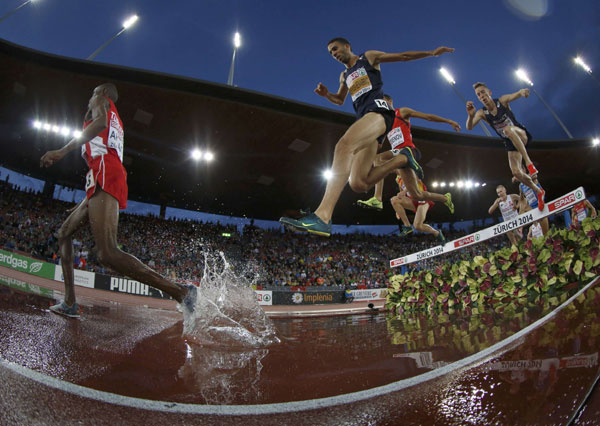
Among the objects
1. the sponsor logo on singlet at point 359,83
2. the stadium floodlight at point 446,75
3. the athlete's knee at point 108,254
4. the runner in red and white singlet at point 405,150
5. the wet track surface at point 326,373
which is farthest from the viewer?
the stadium floodlight at point 446,75

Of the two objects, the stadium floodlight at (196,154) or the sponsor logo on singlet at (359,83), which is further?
the stadium floodlight at (196,154)

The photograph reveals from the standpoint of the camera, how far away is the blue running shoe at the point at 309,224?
2789 millimetres

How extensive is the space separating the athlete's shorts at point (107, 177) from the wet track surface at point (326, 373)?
1.19 metres

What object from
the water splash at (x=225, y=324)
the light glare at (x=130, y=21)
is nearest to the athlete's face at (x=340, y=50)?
the water splash at (x=225, y=324)

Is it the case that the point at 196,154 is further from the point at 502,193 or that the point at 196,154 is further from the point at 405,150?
the point at 405,150

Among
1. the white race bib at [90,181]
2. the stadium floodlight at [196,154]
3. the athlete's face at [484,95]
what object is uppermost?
the stadium floodlight at [196,154]

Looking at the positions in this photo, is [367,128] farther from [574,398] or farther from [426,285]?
[426,285]

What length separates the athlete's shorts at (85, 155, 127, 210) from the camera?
2.73 meters

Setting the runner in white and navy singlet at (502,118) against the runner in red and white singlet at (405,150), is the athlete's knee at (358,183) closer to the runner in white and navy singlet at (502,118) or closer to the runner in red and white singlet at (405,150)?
the runner in red and white singlet at (405,150)

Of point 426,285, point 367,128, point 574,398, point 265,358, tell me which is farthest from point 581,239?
point 265,358

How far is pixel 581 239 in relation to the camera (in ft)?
12.7

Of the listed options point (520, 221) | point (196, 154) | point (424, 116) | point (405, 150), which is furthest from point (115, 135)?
point (196, 154)

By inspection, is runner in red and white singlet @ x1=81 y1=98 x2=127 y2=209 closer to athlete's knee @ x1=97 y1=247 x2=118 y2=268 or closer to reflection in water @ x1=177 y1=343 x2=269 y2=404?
athlete's knee @ x1=97 y1=247 x2=118 y2=268

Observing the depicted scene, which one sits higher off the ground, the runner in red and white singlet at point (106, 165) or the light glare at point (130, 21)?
the light glare at point (130, 21)
